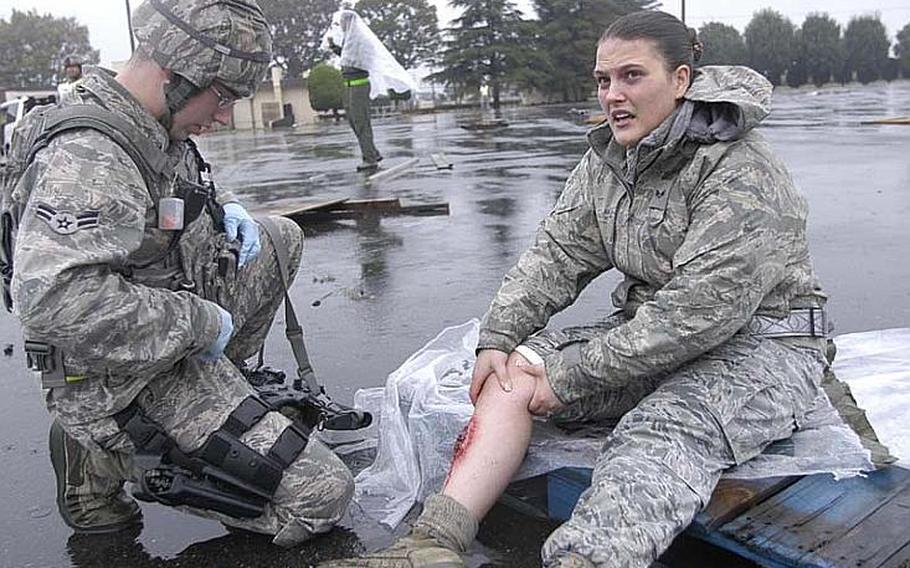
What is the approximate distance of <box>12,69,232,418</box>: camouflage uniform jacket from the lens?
2400mm

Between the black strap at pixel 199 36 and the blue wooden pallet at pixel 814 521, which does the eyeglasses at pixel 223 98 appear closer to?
the black strap at pixel 199 36

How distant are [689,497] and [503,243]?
504 centimetres

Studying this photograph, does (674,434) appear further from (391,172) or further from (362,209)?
(391,172)

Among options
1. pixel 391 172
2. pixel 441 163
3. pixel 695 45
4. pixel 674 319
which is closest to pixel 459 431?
pixel 674 319

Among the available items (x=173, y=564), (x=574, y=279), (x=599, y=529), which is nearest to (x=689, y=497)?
(x=599, y=529)

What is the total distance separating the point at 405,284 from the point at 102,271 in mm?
3631

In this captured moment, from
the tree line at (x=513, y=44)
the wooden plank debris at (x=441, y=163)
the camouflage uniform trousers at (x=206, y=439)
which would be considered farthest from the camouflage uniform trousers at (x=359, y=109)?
the tree line at (x=513, y=44)

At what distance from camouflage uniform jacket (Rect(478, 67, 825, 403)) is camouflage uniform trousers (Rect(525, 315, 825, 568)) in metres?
0.10

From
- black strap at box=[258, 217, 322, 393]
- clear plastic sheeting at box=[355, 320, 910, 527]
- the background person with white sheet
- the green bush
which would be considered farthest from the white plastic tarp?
the green bush

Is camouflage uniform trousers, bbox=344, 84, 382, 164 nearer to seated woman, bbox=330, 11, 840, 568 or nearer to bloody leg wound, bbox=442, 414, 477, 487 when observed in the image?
seated woman, bbox=330, 11, 840, 568

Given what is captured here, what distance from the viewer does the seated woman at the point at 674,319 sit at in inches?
96.8

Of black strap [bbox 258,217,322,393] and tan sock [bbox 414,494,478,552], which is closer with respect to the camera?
tan sock [bbox 414,494,478,552]

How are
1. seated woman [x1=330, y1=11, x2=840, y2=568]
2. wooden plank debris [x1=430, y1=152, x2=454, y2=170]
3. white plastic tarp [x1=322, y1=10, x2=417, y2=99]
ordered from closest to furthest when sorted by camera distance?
seated woman [x1=330, y1=11, x2=840, y2=568] → white plastic tarp [x1=322, y1=10, x2=417, y2=99] → wooden plank debris [x1=430, y1=152, x2=454, y2=170]

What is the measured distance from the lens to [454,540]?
232cm
